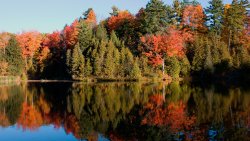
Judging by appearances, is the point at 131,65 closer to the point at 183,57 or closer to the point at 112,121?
the point at 183,57

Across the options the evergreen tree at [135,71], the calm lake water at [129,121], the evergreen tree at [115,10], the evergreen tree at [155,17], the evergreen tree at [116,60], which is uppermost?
the evergreen tree at [115,10]

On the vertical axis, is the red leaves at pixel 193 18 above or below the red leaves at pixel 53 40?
above

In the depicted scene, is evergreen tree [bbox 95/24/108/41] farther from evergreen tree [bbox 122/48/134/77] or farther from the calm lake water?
the calm lake water

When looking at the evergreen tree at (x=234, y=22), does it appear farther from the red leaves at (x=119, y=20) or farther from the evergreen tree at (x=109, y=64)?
the evergreen tree at (x=109, y=64)

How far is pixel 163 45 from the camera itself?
2655 inches

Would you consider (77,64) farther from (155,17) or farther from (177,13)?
(177,13)

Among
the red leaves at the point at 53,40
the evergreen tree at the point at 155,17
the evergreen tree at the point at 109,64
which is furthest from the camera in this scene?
A: the red leaves at the point at 53,40

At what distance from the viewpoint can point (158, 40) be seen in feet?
222

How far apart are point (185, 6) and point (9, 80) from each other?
4534 cm

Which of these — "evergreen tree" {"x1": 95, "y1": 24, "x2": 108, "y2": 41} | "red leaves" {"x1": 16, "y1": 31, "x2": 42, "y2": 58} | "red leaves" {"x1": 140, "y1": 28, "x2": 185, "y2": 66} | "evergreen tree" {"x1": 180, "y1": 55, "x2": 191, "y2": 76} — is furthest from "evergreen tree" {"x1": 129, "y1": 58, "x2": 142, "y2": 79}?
"red leaves" {"x1": 16, "y1": 31, "x2": 42, "y2": 58}

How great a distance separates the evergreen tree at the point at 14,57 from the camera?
8025cm

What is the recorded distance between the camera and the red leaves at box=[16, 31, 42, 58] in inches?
3445

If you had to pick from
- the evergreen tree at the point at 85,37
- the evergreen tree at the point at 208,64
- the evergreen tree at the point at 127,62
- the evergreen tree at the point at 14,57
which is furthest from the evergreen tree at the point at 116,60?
the evergreen tree at the point at 14,57

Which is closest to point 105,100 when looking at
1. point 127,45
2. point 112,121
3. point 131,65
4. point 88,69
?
point 112,121
